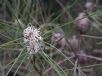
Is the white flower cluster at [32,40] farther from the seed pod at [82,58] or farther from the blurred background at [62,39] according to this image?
the seed pod at [82,58]

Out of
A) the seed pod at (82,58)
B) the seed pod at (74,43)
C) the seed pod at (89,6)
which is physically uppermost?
the seed pod at (89,6)

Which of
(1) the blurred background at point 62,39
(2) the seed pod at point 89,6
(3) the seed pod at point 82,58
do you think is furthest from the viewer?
(2) the seed pod at point 89,6

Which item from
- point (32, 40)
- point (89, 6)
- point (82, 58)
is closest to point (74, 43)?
point (82, 58)

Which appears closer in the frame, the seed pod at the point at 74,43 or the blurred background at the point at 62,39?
the blurred background at the point at 62,39

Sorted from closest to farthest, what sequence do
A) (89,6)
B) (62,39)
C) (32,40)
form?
(32,40) → (62,39) → (89,6)

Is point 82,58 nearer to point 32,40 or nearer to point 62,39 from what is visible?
A: point 62,39

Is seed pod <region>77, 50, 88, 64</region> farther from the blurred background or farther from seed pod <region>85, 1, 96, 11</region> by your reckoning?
seed pod <region>85, 1, 96, 11</region>

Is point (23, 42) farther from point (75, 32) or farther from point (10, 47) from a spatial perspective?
point (75, 32)

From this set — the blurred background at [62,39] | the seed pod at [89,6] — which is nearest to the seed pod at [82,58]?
the blurred background at [62,39]

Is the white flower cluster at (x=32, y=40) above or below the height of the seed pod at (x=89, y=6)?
below

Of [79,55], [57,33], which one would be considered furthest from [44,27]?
[79,55]

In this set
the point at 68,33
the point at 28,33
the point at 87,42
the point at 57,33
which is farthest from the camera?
the point at 87,42
